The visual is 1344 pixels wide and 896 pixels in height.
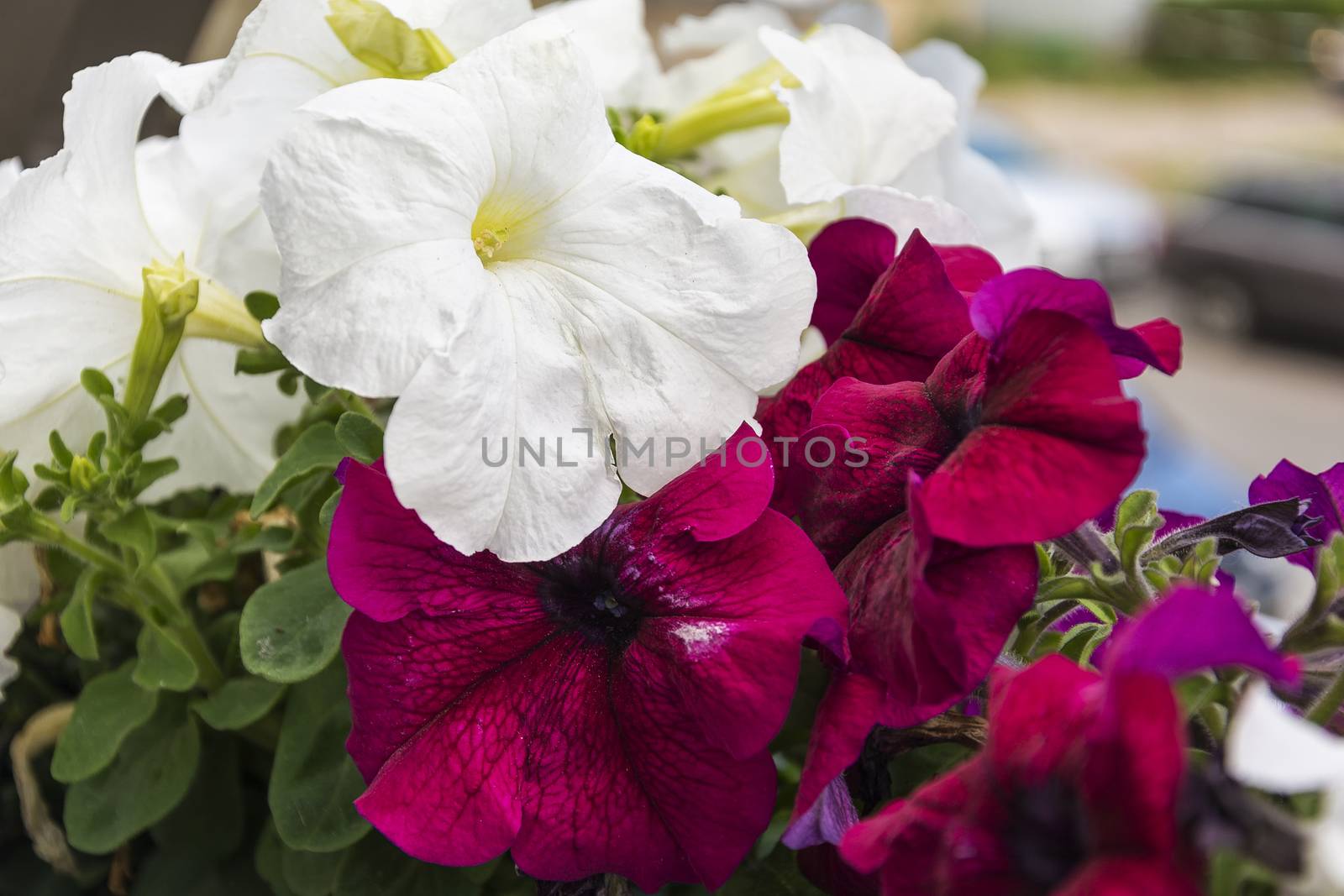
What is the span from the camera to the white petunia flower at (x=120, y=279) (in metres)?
0.44

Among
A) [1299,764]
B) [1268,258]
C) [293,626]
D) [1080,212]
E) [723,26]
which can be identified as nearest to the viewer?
[1299,764]

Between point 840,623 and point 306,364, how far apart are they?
0.17 metres

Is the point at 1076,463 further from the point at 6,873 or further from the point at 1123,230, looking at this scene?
the point at 1123,230

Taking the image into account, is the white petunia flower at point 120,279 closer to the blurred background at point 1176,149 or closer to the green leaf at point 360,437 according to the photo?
the green leaf at point 360,437

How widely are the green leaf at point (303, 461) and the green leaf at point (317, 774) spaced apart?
0.08 meters

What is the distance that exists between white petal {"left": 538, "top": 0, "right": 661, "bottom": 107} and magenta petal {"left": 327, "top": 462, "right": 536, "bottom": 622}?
240 mm

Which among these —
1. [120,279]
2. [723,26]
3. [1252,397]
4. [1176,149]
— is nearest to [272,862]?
[120,279]

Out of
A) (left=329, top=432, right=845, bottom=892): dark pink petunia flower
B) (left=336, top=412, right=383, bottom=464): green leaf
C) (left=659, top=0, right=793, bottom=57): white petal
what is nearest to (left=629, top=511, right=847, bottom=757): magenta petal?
(left=329, top=432, right=845, bottom=892): dark pink petunia flower

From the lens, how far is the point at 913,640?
310 mm

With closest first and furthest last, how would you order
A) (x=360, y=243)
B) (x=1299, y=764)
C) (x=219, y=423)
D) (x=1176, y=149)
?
(x=1299, y=764), (x=360, y=243), (x=219, y=423), (x=1176, y=149)

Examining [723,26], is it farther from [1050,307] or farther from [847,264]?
[1050,307]

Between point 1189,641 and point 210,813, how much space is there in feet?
1.44

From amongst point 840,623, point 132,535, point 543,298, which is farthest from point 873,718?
point 132,535

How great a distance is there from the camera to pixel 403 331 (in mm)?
335
